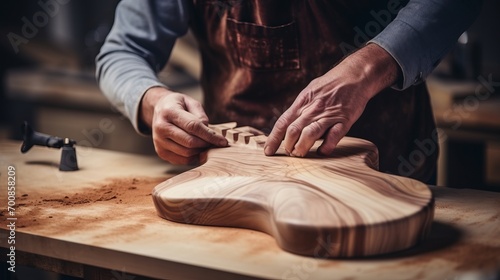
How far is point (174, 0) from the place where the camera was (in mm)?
2150

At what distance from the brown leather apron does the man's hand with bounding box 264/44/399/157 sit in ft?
0.94

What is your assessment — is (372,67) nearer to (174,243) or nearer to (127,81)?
(174,243)

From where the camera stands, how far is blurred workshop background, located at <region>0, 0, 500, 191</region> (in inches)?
131

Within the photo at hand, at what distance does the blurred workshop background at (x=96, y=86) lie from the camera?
3.34m

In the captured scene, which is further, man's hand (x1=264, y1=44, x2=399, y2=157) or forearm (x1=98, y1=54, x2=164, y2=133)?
forearm (x1=98, y1=54, x2=164, y2=133)

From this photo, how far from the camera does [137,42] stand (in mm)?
2229

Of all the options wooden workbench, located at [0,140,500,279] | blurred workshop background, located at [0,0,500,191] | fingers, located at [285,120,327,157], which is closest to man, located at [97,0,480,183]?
fingers, located at [285,120,327,157]

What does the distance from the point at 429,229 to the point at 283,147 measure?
501 mm

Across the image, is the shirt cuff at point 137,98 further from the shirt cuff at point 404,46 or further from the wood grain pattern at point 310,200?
the shirt cuff at point 404,46

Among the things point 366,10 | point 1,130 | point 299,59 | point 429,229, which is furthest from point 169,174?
point 1,130

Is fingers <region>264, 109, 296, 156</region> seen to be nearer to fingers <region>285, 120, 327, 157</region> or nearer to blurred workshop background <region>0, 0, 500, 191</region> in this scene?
fingers <region>285, 120, 327, 157</region>

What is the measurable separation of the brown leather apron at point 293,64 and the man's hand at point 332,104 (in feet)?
0.94

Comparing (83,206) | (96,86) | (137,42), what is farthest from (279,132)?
(96,86)

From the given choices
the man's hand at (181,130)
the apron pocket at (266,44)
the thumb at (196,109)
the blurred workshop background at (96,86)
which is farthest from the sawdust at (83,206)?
the blurred workshop background at (96,86)
